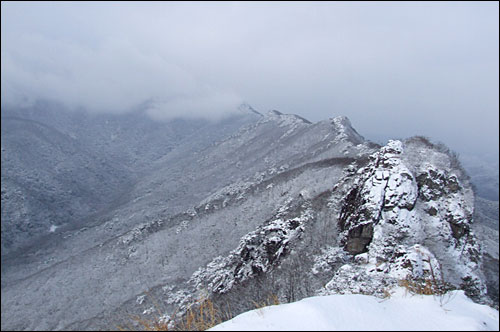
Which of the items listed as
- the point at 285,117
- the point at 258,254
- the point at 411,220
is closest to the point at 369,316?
the point at 411,220

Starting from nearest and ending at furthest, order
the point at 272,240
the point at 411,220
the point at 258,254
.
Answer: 1. the point at 411,220
2. the point at 258,254
3. the point at 272,240

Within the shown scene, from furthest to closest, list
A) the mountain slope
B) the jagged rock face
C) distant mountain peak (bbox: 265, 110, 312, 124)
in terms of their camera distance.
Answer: distant mountain peak (bbox: 265, 110, 312, 124) < the mountain slope < the jagged rock face

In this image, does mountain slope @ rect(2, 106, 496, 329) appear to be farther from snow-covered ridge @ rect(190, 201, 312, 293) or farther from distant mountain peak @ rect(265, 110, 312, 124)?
distant mountain peak @ rect(265, 110, 312, 124)

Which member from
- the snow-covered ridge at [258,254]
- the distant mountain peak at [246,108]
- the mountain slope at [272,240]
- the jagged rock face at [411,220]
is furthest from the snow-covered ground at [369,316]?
the distant mountain peak at [246,108]

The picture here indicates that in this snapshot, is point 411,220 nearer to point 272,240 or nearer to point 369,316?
point 272,240

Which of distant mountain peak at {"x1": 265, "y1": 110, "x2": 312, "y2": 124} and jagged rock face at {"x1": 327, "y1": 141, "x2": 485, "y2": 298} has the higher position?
jagged rock face at {"x1": 327, "y1": 141, "x2": 485, "y2": 298}

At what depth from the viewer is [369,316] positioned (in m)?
4.95

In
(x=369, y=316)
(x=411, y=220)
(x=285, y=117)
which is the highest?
(x=369, y=316)

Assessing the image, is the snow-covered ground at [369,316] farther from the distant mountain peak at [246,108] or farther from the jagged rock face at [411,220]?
the distant mountain peak at [246,108]

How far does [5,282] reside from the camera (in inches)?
1864

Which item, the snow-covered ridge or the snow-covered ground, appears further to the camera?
the snow-covered ridge

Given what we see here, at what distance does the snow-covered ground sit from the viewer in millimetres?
4652

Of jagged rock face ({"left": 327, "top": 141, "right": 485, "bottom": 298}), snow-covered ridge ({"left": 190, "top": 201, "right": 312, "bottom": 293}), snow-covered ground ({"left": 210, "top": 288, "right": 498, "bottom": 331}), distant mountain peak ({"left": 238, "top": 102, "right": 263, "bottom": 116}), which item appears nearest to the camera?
snow-covered ground ({"left": 210, "top": 288, "right": 498, "bottom": 331})

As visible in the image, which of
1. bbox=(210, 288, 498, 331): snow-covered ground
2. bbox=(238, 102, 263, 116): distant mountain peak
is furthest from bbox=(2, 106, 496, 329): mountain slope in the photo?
bbox=(238, 102, 263, 116): distant mountain peak
